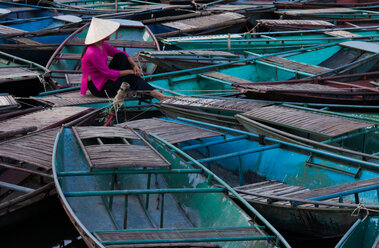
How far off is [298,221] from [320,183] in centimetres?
85

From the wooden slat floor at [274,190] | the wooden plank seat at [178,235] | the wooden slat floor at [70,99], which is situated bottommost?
the wooden slat floor at [274,190]

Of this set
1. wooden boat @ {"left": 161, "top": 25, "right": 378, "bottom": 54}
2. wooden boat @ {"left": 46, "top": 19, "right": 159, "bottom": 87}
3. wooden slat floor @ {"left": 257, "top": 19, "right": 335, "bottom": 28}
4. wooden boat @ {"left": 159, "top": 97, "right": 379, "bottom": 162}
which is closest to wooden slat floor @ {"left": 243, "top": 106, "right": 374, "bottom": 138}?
wooden boat @ {"left": 159, "top": 97, "right": 379, "bottom": 162}

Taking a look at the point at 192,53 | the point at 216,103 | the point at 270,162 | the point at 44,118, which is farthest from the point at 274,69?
the point at 44,118

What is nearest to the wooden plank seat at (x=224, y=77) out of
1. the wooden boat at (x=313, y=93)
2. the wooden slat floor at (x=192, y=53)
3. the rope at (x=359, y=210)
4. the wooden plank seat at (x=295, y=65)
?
the wooden slat floor at (x=192, y=53)

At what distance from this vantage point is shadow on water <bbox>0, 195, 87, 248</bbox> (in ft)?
20.4

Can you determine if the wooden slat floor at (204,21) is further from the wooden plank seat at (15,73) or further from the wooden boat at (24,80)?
the wooden plank seat at (15,73)

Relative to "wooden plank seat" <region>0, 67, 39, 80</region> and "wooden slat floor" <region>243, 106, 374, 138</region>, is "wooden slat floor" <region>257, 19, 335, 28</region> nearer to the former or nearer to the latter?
"wooden slat floor" <region>243, 106, 374, 138</region>

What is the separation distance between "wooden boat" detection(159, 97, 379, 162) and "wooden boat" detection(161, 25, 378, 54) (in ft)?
11.6

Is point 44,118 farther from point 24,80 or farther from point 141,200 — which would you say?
point 24,80

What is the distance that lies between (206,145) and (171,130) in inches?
21.6

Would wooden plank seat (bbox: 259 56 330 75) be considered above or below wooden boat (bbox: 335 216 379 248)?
above

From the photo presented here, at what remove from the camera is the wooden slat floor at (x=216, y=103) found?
7.95m

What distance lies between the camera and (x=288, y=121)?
23.3 feet

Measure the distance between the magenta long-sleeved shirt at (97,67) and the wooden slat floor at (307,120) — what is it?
2487 mm
